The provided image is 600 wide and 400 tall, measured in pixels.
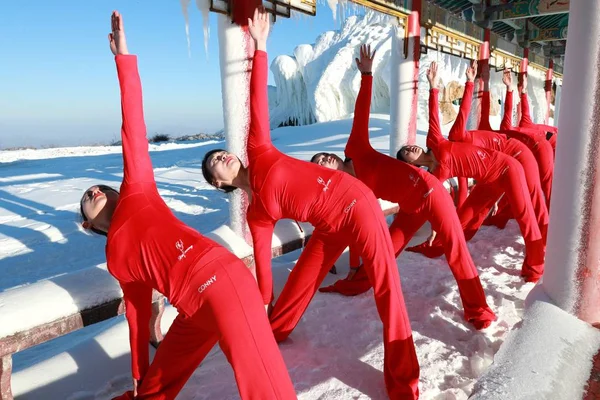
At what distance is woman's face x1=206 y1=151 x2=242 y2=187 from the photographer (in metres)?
2.11

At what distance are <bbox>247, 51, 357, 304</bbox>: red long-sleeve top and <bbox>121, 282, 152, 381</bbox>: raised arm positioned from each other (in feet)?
1.96

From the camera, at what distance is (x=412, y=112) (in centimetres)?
603

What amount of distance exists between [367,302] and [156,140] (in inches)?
723

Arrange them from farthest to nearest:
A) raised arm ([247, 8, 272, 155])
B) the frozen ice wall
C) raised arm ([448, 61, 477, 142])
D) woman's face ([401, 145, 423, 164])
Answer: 1. the frozen ice wall
2. raised arm ([448, 61, 477, 142])
3. woman's face ([401, 145, 423, 164])
4. raised arm ([247, 8, 272, 155])

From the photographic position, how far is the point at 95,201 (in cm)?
183

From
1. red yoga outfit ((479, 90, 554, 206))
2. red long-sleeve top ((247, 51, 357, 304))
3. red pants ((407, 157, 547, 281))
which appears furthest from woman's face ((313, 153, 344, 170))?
red yoga outfit ((479, 90, 554, 206))

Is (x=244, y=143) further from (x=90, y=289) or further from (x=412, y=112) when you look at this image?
(x=412, y=112)

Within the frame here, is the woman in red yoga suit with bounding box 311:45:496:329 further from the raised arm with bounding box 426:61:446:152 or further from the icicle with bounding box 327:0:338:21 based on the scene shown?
the icicle with bounding box 327:0:338:21

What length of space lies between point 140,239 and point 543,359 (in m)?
1.67

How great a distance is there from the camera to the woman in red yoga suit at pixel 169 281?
1523 millimetres

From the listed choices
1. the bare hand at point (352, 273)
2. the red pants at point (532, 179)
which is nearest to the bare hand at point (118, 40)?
the bare hand at point (352, 273)

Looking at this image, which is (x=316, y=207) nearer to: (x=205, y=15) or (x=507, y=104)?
(x=205, y=15)

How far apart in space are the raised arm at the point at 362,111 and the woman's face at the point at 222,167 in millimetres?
991

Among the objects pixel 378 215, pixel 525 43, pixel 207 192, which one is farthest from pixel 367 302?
pixel 525 43
